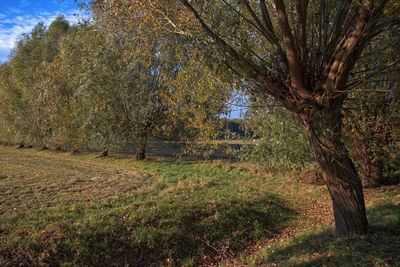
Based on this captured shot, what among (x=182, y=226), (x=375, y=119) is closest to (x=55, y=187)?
(x=182, y=226)

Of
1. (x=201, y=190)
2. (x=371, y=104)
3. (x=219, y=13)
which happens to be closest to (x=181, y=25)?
(x=219, y=13)

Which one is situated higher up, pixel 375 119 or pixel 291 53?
pixel 291 53

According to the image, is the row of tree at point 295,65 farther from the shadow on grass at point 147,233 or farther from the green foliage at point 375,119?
the shadow on grass at point 147,233

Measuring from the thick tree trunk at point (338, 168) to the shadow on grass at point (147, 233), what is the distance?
117 inches

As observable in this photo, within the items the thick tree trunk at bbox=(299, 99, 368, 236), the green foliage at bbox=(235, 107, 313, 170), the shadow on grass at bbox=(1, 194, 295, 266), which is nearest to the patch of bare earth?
the shadow on grass at bbox=(1, 194, 295, 266)

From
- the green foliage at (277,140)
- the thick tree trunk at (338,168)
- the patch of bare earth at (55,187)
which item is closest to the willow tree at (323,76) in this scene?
the thick tree trunk at (338,168)

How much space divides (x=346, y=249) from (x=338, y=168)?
1774 mm

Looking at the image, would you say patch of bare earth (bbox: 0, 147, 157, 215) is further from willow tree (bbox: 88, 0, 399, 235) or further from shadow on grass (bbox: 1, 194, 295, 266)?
willow tree (bbox: 88, 0, 399, 235)

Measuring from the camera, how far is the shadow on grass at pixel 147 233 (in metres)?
6.25

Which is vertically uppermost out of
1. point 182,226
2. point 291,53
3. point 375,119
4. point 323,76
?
point 291,53

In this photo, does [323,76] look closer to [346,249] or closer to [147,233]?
[346,249]

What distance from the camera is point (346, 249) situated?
548 cm

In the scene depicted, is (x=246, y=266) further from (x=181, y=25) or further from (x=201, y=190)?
(x=181, y=25)

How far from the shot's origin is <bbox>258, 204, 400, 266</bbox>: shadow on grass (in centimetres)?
501
